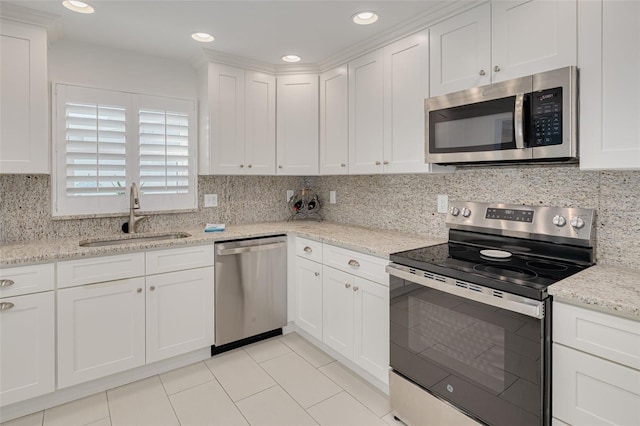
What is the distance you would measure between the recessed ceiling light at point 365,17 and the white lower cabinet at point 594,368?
1.88 m

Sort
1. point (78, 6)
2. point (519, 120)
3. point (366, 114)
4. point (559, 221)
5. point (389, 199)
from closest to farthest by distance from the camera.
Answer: point (519, 120) < point (559, 221) < point (78, 6) < point (366, 114) < point (389, 199)

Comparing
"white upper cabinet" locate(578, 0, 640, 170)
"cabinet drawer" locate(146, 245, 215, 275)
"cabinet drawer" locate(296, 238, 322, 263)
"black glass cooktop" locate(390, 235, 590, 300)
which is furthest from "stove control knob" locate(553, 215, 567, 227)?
"cabinet drawer" locate(146, 245, 215, 275)

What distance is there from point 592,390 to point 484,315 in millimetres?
415

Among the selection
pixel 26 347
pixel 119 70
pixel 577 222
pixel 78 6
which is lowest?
pixel 26 347

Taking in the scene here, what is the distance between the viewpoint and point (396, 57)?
2.38 m

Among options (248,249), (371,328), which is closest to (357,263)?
(371,328)

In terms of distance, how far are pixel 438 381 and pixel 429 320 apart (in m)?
0.29

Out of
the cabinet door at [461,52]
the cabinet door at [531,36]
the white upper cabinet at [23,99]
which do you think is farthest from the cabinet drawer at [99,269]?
the cabinet door at [531,36]

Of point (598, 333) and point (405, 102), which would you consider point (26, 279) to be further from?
point (598, 333)

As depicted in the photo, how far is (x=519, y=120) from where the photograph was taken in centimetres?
167

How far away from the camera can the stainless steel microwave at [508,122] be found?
5.14 ft

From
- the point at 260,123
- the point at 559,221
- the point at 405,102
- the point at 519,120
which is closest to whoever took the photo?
the point at 519,120

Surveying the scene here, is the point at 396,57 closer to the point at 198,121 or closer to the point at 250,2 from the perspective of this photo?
the point at 250,2

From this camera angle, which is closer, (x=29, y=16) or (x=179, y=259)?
(x=29, y=16)
